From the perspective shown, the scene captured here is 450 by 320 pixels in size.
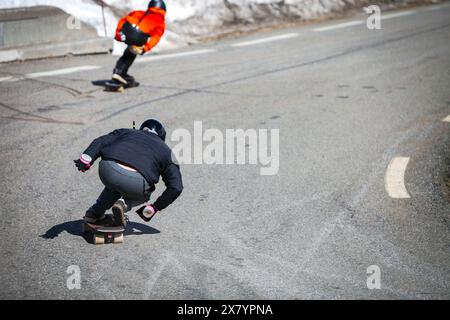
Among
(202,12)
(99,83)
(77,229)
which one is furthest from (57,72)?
(77,229)

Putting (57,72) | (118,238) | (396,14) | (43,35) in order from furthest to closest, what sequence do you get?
(396,14)
(43,35)
(57,72)
(118,238)

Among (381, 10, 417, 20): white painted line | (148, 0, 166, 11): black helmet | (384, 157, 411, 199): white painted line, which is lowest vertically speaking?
(381, 10, 417, 20): white painted line

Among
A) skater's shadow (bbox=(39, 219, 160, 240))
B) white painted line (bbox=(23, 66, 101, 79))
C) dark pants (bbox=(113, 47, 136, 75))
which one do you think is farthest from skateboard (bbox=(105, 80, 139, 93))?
skater's shadow (bbox=(39, 219, 160, 240))

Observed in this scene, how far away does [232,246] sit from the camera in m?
6.73

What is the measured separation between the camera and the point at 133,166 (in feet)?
20.5

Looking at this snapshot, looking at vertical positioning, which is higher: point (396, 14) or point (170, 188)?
point (170, 188)

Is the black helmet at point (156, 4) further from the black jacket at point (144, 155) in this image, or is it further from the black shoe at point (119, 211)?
the black shoe at point (119, 211)

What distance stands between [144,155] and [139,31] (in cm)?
720

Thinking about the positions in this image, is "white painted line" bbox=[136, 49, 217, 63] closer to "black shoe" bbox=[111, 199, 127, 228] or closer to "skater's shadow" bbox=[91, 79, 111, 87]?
"skater's shadow" bbox=[91, 79, 111, 87]

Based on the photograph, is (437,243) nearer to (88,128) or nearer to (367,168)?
(367,168)

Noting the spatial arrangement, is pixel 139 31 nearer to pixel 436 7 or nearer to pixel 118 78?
pixel 118 78

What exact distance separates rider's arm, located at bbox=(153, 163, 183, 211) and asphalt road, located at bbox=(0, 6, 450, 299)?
522 mm

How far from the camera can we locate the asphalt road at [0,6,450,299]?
6066mm

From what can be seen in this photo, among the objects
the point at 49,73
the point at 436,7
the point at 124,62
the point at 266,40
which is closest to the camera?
the point at 124,62
